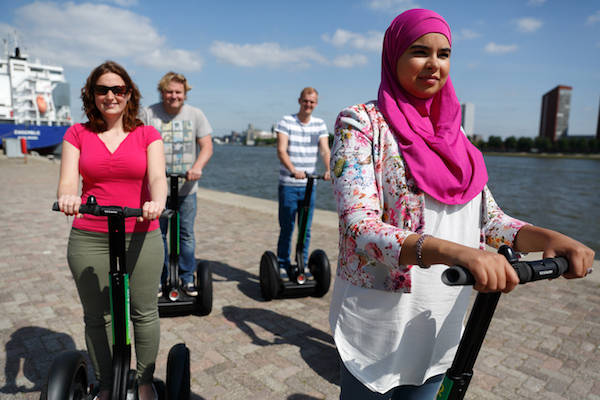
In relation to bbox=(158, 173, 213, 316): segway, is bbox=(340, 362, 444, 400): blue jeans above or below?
above

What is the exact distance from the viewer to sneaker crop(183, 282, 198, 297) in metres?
4.02

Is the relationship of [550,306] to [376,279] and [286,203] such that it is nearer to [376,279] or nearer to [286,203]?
[286,203]

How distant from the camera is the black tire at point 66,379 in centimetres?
195

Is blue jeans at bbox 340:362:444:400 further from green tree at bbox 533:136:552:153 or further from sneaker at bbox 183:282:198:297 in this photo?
green tree at bbox 533:136:552:153

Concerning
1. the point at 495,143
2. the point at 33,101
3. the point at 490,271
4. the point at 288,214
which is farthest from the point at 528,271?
the point at 495,143

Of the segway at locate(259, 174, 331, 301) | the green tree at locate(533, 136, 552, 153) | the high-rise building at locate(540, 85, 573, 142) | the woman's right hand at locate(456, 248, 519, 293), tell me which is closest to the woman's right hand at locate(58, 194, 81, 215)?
the woman's right hand at locate(456, 248, 519, 293)

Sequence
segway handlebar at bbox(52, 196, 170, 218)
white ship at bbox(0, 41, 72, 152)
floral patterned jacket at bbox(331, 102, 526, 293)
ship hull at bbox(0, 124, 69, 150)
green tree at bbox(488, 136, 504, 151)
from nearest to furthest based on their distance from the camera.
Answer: floral patterned jacket at bbox(331, 102, 526, 293) < segway handlebar at bbox(52, 196, 170, 218) < ship hull at bbox(0, 124, 69, 150) < white ship at bbox(0, 41, 72, 152) < green tree at bbox(488, 136, 504, 151)

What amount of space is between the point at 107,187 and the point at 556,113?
146 metres

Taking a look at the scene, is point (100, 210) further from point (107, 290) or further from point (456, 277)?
point (456, 277)

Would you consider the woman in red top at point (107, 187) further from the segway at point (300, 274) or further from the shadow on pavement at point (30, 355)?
the segway at point (300, 274)

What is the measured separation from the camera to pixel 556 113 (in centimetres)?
12269

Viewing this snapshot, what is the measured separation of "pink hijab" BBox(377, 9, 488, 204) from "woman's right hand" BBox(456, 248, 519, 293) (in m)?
0.35

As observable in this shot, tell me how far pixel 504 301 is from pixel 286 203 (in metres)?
2.68

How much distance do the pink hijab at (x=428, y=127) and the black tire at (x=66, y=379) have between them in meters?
1.93
